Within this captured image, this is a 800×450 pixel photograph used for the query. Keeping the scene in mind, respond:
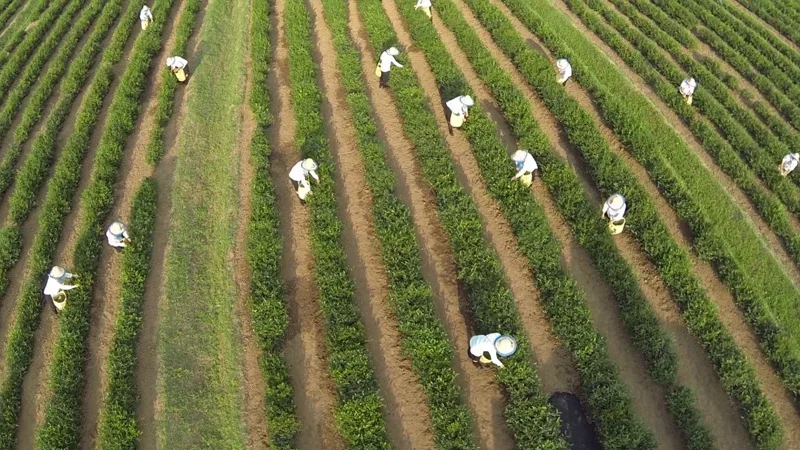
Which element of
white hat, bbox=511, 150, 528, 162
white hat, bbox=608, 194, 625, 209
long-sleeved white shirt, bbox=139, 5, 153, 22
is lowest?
white hat, bbox=608, 194, 625, 209

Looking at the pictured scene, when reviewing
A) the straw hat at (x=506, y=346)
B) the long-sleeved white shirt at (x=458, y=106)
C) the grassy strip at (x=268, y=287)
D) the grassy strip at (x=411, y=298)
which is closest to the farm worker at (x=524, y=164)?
the long-sleeved white shirt at (x=458, y=106)

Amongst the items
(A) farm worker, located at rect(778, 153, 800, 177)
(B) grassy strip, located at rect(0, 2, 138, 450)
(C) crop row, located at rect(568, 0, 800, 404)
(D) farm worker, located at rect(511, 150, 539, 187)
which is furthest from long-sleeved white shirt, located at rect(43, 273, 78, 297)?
(A) farm worker, located at rect(778, 153, 800, 177)

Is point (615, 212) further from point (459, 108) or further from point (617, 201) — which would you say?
point (459, 108)

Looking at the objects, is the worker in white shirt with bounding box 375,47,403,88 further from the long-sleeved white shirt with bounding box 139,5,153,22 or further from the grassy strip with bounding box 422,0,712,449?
the long-sleeved white shirt with bounding box 139,5,153,22

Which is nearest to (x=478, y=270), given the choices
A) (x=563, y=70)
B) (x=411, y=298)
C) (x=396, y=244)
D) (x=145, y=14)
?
(x=411, y=298)

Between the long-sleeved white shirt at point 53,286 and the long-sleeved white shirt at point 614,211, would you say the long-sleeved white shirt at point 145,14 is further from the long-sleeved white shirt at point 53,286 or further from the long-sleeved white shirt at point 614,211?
the long-sleeved white shirt at point 614,211

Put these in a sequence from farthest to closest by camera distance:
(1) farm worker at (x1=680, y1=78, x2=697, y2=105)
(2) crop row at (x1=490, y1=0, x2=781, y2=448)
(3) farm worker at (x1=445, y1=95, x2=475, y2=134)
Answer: (1) farm worker at (x1=680, y1=78, x2=697, y2=105)
(3) farm worker at (x1=445, y1=95, x2=475, y2=134)
(2) crop row at (x1=490, y1=0, x2=781, y2=448)

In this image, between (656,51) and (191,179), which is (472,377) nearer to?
(191,179)
